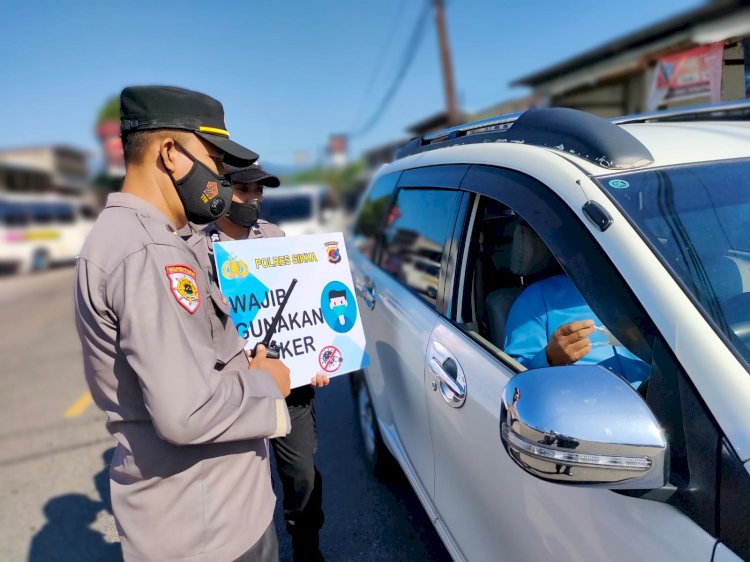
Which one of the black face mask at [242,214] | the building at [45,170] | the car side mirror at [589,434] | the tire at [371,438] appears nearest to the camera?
the car side mirror at [589,434]

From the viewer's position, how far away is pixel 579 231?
1.20m

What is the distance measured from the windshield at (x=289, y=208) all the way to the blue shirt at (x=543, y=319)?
406 inches

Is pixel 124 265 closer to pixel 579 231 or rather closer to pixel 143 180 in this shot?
pixel 143 180

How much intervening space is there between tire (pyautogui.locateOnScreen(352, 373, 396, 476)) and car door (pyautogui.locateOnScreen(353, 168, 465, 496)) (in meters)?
0.20

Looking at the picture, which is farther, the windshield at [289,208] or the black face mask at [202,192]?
the windshield at [289,208]

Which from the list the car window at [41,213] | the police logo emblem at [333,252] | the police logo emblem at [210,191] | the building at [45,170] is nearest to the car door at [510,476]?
the police logo emblem at [333,252]

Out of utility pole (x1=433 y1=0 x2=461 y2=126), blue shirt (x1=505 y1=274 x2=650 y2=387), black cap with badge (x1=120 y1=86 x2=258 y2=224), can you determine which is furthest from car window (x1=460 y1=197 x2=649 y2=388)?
utility pole (x1=433 y1=0 x2=461 y2=126)

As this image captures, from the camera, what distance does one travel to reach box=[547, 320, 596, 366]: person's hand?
4.51 feet

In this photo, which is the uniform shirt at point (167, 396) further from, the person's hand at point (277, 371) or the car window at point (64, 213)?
the car window at point (64, 213)

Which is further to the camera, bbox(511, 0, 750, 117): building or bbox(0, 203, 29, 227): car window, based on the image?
bbox(0, 203, 29, 227): car window

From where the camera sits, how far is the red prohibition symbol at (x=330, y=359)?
79.4 inches

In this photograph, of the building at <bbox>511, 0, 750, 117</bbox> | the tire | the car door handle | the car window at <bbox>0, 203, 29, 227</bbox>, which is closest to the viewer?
the car door handle

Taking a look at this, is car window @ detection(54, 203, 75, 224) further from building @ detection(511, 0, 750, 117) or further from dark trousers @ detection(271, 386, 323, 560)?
dark trousers @ detection(271, 386, 323, 560)

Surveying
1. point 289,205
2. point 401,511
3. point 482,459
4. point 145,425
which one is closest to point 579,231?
point 482,459
